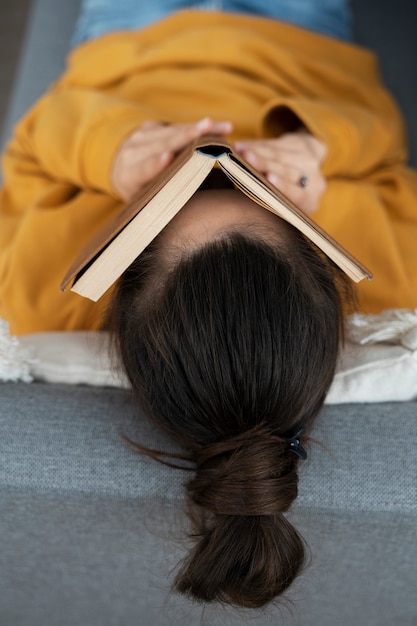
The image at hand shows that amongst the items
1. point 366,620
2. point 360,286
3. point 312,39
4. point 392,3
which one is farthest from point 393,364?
point 392,3

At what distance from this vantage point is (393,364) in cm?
74

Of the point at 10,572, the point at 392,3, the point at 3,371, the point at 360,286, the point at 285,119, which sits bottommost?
the point at 10,572

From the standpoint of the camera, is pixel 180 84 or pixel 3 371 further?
pixel 180 84

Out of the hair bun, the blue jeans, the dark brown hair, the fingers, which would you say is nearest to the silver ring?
the fingers

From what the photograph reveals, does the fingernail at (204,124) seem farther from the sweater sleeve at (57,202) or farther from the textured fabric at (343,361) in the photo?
the textured fabric at (343,361)

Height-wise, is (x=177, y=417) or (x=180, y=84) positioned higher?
(x=180, y=84)

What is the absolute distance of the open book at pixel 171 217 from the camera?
0.60m

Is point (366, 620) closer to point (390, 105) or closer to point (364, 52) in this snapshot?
point (390, 105)

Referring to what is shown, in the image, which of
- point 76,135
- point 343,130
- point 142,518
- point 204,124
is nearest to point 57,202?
point 76,135

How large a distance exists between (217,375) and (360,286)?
35cm

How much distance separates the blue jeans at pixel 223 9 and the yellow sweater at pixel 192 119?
0.07m

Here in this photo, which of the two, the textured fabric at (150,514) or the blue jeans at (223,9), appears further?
the blue jeans at (223,9)

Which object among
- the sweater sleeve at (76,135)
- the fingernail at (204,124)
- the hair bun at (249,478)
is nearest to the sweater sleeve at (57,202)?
the sweater sleeve at (76,135)

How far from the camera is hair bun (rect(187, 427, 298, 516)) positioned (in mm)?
597
